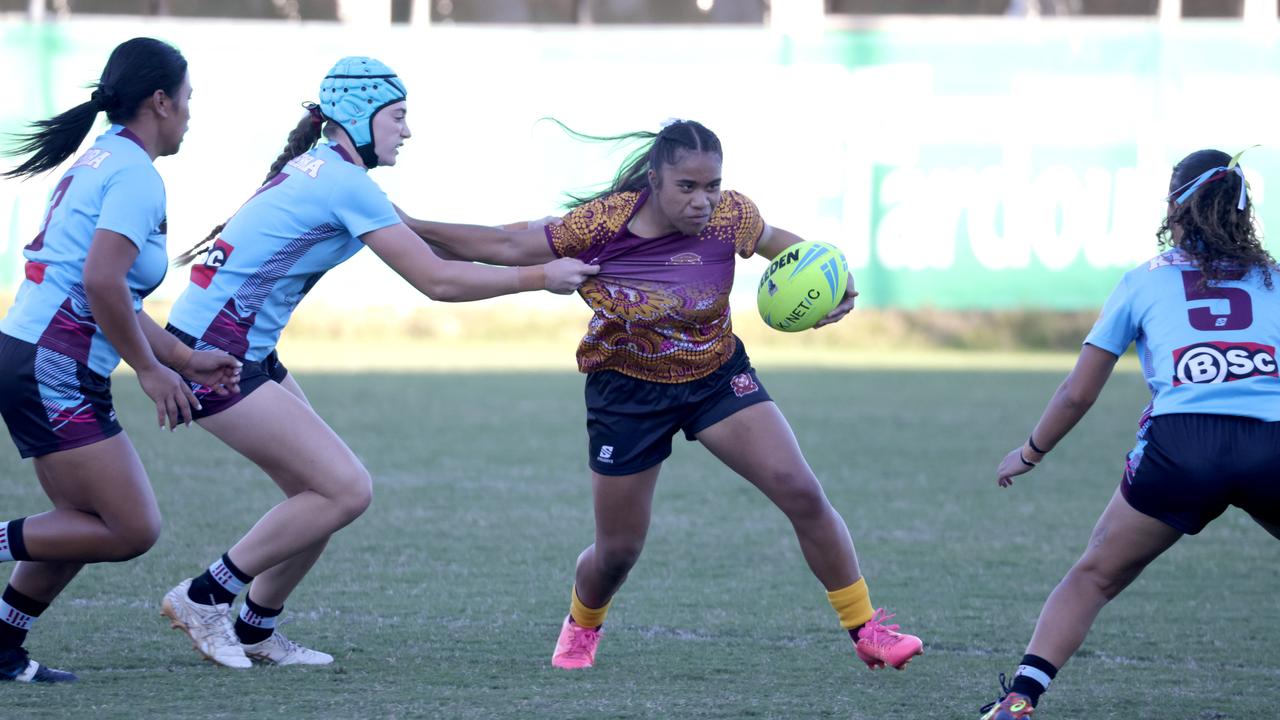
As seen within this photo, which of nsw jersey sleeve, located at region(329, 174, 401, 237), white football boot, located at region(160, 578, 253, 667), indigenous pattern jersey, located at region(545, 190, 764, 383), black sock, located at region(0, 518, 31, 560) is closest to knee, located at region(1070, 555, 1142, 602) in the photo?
indigenous pattern jersey, located at region(545, 190, 764, 383)

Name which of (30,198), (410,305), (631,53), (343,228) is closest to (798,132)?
(631,53)

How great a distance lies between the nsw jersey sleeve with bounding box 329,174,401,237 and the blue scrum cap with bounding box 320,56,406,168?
0.24 meters

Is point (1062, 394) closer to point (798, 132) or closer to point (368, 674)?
point (368, 674)

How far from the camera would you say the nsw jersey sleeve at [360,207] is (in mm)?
4816

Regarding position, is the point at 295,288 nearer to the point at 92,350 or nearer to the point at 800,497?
the point at 92,350

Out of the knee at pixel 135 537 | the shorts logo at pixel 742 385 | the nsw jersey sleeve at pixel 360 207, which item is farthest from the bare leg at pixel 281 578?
the shorts logo at pixel 742 385

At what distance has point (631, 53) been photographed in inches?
662

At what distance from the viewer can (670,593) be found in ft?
21.3

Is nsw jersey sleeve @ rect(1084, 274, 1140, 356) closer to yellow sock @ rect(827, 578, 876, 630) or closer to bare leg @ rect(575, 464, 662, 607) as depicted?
yellow sock @ rect(827, 578, 876, 630)

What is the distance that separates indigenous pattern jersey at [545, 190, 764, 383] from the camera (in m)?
5.19

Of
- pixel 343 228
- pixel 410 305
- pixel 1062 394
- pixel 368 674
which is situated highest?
pixel 343 228

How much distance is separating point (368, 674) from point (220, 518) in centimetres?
305

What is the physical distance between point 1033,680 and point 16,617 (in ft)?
10.2

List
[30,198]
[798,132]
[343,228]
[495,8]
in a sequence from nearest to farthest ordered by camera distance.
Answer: [343,228]
[30,198]
[798,132]
[495,8]
